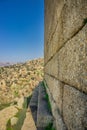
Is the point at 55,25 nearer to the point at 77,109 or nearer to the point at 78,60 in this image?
the point at 78,60

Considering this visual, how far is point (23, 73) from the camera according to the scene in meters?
26.2

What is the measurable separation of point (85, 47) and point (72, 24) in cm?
48

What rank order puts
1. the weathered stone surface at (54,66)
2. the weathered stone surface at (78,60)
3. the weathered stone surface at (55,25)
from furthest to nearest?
1. the weathered stone surface at (54,66)
2. the weathered stone surface at (55,25)
3. the weathered stone surface at (78,60)

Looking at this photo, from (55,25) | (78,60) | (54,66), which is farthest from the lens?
(54,66)

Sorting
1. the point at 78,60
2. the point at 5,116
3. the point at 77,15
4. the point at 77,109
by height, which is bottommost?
the point at 5,116

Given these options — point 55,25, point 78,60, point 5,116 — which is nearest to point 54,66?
point 55,25

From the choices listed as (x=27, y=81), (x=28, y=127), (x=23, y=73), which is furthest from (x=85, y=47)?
(x=23, y=73)

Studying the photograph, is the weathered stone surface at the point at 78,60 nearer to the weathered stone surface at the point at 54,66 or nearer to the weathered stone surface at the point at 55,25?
the weathered stone surface at the point at 55,25

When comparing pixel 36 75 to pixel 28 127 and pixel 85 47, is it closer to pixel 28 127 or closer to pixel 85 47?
pixel 28 127

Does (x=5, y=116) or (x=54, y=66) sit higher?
(x=54, y=66)

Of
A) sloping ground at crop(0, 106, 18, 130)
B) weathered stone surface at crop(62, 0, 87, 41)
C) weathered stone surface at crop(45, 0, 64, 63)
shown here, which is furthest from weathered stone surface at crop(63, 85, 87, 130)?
sloping ground at crop(0, 106, 18, 130)

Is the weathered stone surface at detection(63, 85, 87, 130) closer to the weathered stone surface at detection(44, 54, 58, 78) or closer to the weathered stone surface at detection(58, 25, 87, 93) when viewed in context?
the weathered stone surface at detection(58, 25, 87, 93)

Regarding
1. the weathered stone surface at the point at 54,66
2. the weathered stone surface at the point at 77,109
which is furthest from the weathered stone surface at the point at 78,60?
the weathered stone surface at the point at 54,66

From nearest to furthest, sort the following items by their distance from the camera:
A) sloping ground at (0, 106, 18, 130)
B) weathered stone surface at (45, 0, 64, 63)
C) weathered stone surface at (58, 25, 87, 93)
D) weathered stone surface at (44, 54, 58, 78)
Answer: weathered stone surface at (58, 25, 87, 93) → weathered stone surface at (45, 0, 64, 63) → weathered stone surface at (44, 54, 58, 78) → sloping ground at (0, 106, 18, 130)
